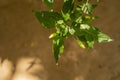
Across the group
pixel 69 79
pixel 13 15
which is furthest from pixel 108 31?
pixel 13 15

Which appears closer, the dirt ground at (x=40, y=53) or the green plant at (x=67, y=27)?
the green plant at (x=67, y=27)

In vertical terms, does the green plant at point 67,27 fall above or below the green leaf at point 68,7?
below

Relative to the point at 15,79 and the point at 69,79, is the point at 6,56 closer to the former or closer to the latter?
the point at 15,79

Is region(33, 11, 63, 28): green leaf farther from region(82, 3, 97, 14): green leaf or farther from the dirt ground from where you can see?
the dirt ground

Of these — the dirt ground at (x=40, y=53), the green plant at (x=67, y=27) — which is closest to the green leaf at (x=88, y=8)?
the green plant at (x=67, y=27)

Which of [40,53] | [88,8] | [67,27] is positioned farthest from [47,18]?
[40,53]

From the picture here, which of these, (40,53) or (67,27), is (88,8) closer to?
(67,27)

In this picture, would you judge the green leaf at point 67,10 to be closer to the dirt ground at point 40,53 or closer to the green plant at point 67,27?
the green plant at point 67,27
